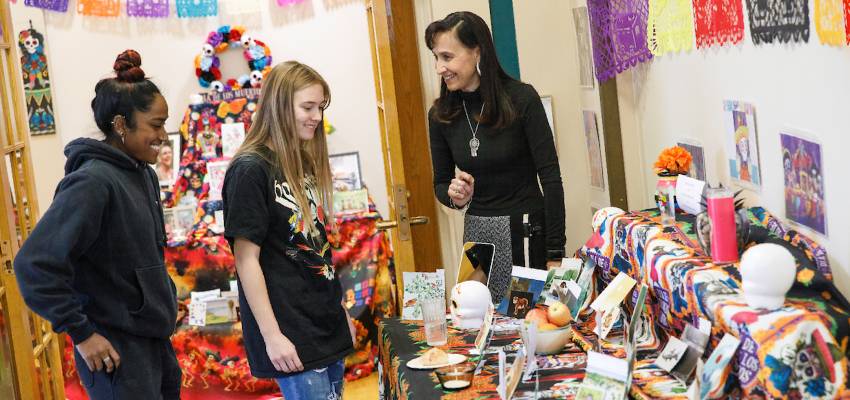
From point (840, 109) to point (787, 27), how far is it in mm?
258

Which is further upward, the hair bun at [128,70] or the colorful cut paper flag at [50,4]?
the colorful cut paper flag at [50,4]

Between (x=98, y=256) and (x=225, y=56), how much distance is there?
3.65m

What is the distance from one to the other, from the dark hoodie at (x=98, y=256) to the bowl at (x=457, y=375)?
2.53ft

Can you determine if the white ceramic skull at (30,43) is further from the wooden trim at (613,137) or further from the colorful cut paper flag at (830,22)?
the colorful cut paper flag at (830,22)

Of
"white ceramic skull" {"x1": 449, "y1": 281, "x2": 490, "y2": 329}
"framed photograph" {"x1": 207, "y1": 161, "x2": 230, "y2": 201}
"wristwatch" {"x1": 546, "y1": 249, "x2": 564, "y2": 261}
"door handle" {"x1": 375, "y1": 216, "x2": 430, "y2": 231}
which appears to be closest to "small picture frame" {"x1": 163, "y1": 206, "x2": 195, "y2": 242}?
"framed photograph" {"x1": 207, "y1": 161, "x2": 230, "y2": 201}

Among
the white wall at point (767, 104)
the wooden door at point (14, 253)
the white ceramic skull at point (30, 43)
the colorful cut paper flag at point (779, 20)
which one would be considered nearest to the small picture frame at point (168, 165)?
the white ceramic skull at point (30, 43)

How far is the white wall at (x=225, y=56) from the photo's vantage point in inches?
223

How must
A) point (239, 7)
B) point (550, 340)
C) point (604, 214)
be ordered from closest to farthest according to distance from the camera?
point (550, 340) < point (604, 214) < point (239, 7)

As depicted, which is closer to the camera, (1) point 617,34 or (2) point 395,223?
(1) point 617,34

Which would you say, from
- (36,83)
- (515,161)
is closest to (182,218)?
(36,83)

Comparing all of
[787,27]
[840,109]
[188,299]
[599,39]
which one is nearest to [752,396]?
[840,109]

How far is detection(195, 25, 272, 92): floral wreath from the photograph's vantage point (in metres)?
5.62

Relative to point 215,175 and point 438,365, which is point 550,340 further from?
point 215,175

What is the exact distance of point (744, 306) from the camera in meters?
1.64
